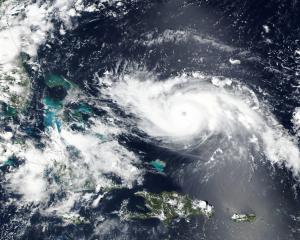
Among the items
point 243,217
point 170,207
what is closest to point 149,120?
point 170,207

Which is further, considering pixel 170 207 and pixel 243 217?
pixel 170 207

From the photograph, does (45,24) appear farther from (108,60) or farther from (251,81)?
(251,81)

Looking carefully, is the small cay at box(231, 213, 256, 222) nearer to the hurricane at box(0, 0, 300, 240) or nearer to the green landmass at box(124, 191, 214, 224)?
the hurricane at box(0, 0, 300, 240)

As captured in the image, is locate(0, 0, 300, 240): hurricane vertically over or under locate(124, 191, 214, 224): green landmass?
over

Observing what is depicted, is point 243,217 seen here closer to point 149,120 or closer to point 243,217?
point 243,217

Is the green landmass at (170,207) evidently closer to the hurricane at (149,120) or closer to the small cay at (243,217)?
the hurricane at (149,120)

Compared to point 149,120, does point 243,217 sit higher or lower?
lower

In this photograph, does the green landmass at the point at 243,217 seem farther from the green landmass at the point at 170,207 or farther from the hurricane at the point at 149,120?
the green landmass at the point at 170,207

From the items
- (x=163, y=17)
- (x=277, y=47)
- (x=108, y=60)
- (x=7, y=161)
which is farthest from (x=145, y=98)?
(x=7, y=161)

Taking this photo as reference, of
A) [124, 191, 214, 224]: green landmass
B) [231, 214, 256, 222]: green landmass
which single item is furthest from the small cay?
[124, 191, 214, 224]: green landmass

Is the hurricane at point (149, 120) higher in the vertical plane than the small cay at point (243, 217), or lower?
higher

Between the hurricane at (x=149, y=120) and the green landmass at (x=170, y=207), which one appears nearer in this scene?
the hurricane at (x=149, y=120)

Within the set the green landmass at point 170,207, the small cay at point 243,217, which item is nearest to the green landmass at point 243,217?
the small cay at point 243,217
